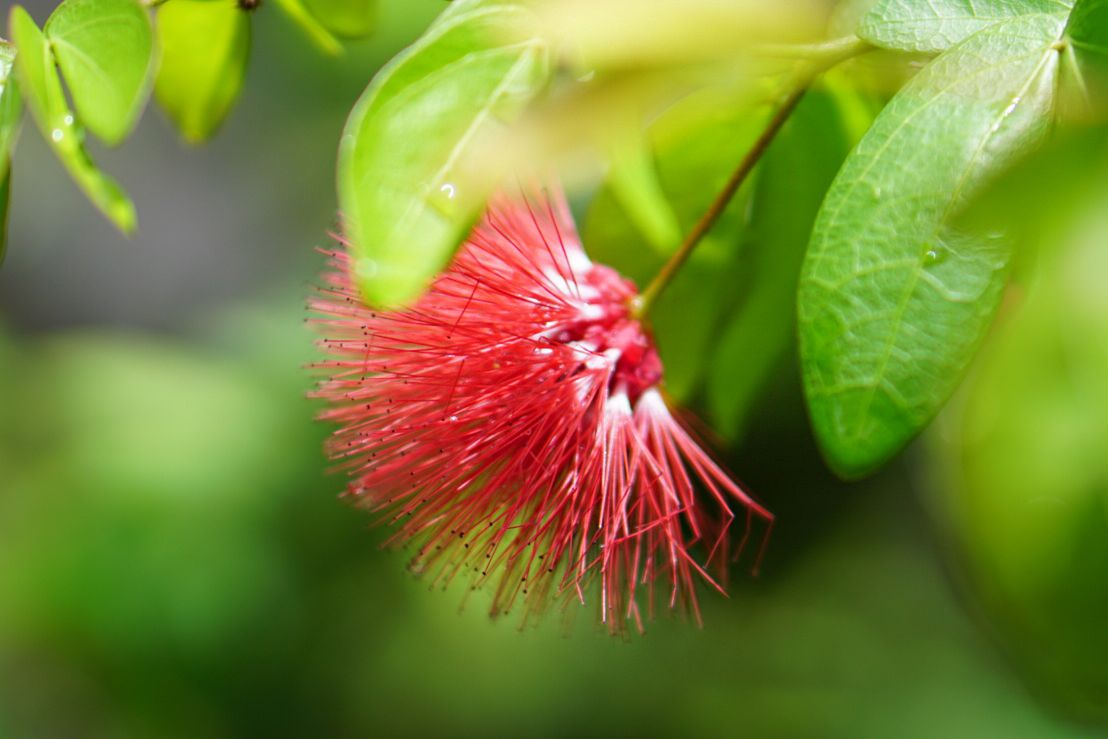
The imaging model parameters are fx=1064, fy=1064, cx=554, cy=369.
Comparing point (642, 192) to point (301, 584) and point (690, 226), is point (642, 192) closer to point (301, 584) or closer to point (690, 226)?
point (690, 226)

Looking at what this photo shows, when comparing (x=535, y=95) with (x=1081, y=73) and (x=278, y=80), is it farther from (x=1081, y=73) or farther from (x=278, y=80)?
(x=278, y=80)

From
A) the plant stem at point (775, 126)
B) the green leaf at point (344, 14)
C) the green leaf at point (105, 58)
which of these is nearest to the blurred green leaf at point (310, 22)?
the green leaf at point (344, 14)

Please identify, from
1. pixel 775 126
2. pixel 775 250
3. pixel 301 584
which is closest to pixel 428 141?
pixel 775 126

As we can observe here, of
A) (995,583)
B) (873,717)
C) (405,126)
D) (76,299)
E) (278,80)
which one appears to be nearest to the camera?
(405,126)

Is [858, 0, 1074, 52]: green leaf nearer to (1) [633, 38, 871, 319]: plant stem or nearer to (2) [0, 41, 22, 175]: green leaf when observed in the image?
(1) [633, 38, 871, 319]: plant stem

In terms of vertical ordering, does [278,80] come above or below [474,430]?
above

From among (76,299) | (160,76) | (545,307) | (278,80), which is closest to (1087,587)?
(545,307)

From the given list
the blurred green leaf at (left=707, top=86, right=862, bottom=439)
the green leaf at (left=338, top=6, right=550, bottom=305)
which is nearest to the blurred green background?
the blurred green leaf at (left=707, top=86, right=862, bottom=439)

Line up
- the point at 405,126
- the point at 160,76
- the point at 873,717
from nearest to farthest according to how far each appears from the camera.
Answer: the point at 405,126 < the point at 160,76 < the point at 873,717
